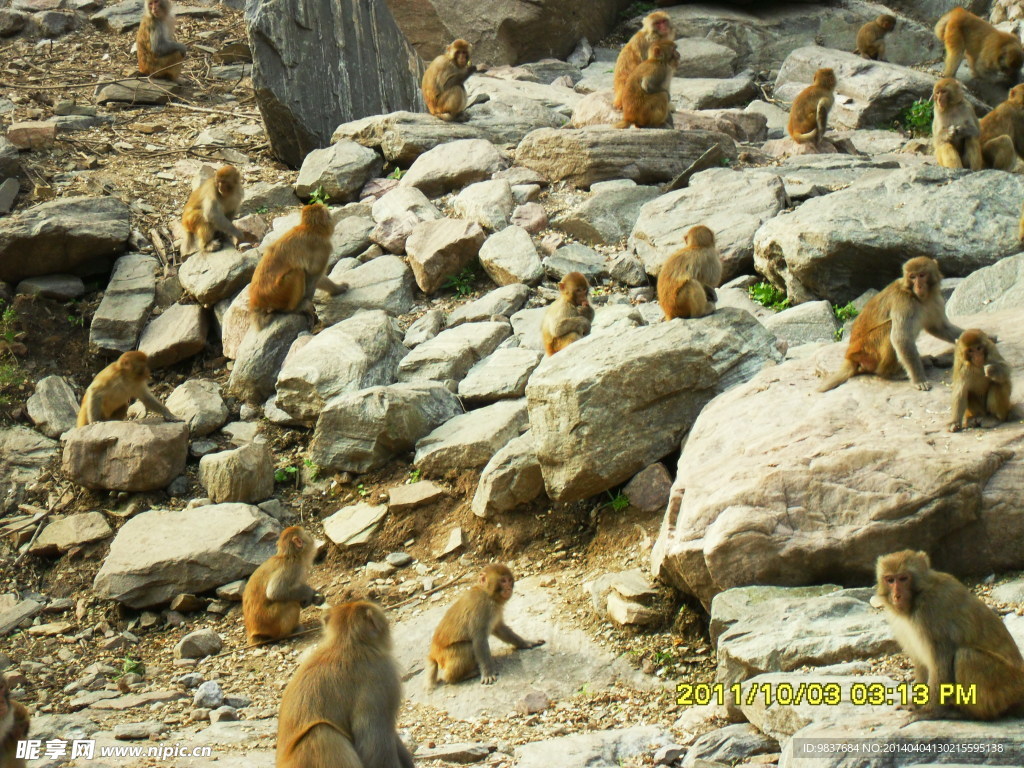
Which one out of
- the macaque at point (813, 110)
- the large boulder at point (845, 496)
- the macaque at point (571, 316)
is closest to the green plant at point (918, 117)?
the macaque at point (813, 110)

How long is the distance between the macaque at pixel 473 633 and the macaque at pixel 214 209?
6.78 m

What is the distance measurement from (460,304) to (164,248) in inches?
155

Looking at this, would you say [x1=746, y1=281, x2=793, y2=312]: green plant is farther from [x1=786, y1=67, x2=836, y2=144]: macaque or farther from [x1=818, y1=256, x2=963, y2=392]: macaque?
[x1=786, y1=67, x2=836, y2=144]: macaque

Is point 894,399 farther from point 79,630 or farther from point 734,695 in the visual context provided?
point 79,630

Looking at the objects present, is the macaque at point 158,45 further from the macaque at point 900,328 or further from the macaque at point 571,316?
the macaque at point 900,328

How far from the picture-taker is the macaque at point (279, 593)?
25.7ft

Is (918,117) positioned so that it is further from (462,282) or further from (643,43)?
(462,282)

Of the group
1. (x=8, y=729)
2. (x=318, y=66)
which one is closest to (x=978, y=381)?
(x=8, y=729)

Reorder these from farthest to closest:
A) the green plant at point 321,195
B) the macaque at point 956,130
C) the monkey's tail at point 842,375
Answer: the green plant at point 321,195, the macaque at point 956,130, the monkey's tail at point 842,375

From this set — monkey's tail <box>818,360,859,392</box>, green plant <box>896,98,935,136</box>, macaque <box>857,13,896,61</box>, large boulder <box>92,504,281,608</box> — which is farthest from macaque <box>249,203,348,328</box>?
macaque <box>857,13,896,61</box>

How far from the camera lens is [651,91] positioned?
13.4 meters

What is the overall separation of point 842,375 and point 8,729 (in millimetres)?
5435

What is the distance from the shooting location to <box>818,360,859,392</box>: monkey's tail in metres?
7.39

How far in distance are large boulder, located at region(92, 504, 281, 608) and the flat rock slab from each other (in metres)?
1.71
